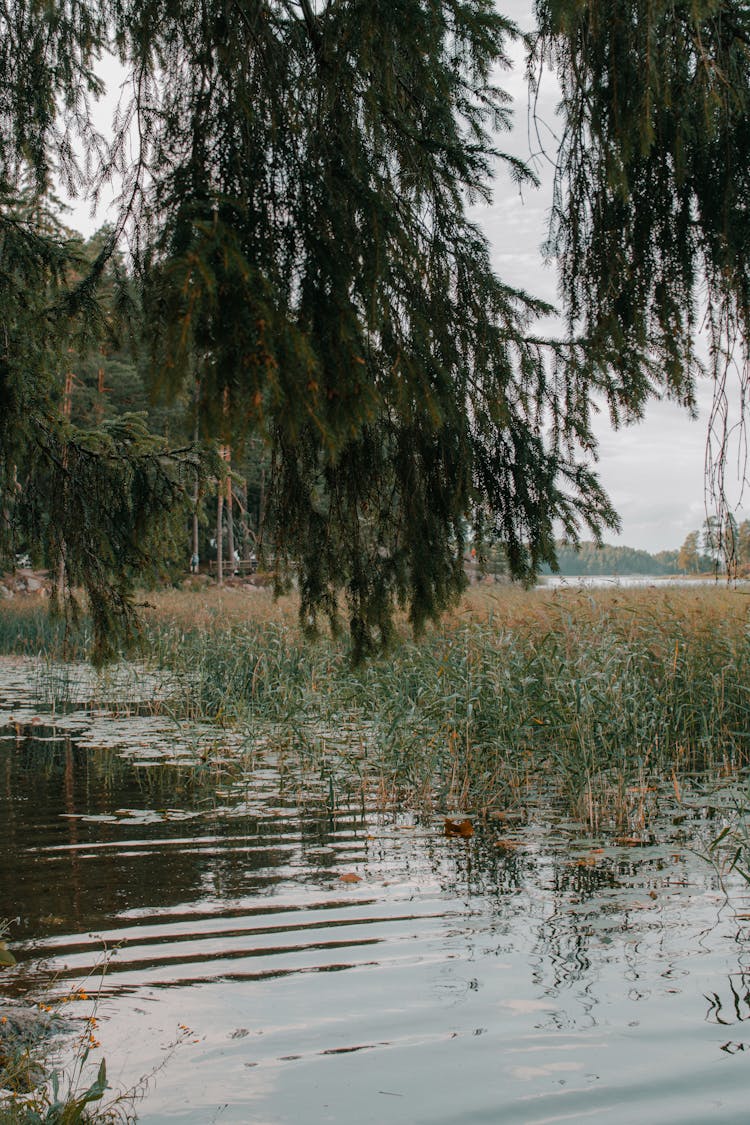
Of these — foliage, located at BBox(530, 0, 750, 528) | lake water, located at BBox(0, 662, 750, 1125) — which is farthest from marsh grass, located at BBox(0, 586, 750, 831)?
foliage, located at BBox(530, 0, 750, 528)

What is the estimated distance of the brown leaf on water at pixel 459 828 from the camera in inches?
207

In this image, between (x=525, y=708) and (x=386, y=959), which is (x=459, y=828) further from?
(x=386, y=959)

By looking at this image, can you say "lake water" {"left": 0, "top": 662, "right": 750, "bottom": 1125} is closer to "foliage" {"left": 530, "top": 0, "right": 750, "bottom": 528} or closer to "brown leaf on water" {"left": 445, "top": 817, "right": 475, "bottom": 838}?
"brown leaf on water" {"left": 445, "top": 817, "right": 475, "bottom": 838}

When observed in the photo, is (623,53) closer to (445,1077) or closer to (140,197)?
(140,197)

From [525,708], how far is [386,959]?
3287mm

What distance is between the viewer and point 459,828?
5.31 m

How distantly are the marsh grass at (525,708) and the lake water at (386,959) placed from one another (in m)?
0.40

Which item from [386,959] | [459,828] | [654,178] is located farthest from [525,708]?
[654,178]

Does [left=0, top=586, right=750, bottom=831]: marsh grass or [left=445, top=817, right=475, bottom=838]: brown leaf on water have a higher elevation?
[left=0, top=586, right=750, bottom=831]: marsh grass

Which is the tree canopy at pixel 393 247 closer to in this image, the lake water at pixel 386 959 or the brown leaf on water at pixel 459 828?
the lake water at pixel 386 959

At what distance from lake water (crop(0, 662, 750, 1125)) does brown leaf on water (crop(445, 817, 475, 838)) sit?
0.07m

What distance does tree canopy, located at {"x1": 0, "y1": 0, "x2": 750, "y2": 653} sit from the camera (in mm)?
2424

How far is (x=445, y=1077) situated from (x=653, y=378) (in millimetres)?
2289

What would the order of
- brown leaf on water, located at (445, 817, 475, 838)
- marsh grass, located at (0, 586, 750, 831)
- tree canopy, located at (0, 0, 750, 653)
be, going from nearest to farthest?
1. tree canopy, located at (0, 0, 750, 653)
2. brown leaf on water, located at (445, 817, 475, 838)
3. marsh grass, located at (0, 586, 750, 831)
